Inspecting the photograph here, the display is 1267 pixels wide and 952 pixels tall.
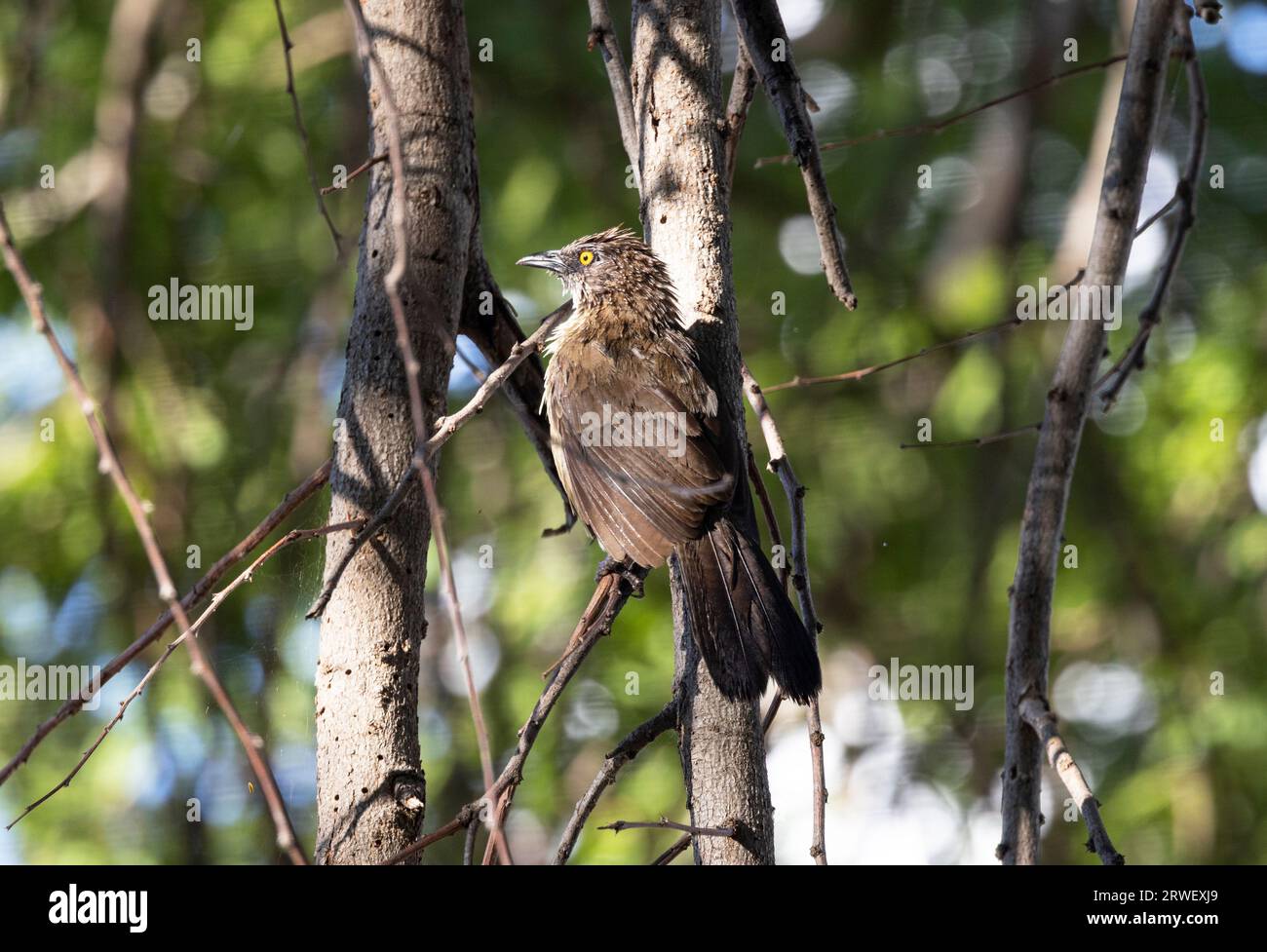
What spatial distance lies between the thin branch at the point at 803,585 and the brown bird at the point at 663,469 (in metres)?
0.11

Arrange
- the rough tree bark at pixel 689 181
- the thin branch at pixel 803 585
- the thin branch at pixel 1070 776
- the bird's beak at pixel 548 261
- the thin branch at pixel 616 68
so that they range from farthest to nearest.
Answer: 1. the bird's beak at pixel 548 261
2. the thin branch at pixel 616 68
3. the rough tree bark at pixel 689 181
4. the thin branch at pixel 803 585
5. the thin branch at pixel 1070 776

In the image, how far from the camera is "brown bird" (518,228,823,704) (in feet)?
9.29

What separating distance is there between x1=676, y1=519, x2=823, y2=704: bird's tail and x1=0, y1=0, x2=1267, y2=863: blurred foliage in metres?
2.86

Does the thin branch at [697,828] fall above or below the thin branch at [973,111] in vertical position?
below

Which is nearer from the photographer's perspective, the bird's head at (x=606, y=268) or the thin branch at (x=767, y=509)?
the thin branch at (x=767, y=509)

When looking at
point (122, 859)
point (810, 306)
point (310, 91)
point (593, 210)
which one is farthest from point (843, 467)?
point (122, 859)

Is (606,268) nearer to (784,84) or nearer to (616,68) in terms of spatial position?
(616,68)

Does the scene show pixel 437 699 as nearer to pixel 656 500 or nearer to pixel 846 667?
pixel 846 667

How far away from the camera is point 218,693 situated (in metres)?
1.46

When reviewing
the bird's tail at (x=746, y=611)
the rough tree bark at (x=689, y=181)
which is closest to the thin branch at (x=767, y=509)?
the bird's tail at (x=746, y=611)

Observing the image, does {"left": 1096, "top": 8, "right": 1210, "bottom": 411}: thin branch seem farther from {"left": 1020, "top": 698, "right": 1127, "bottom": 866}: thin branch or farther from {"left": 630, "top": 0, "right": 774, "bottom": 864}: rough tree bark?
{"left": 630, "top": 0, "right": 774, "bottom": 864}: rough tree bark

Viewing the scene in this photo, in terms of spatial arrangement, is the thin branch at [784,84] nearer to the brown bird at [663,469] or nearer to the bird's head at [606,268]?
the brown bird at [663,469]

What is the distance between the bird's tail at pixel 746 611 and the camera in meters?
2.57

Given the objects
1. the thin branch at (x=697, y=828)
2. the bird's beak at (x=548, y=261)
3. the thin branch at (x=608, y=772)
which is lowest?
the thin branch at (x=697, y=828)
